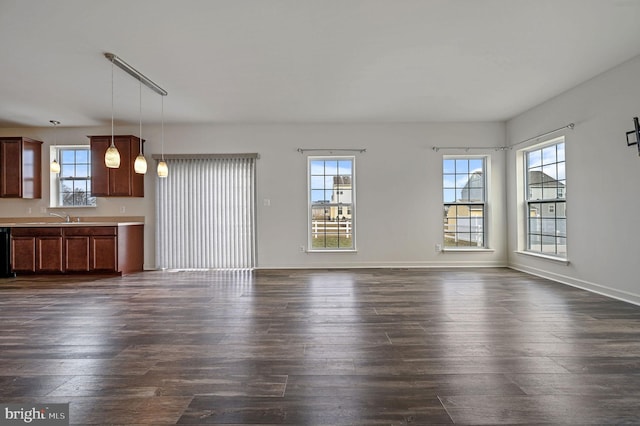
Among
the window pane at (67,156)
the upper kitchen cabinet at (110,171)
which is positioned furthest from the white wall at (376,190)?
the window pane at (67,156)

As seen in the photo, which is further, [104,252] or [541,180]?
[104,252]

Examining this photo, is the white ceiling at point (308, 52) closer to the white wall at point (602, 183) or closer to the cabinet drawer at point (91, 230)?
the white wall at point (602, 183)

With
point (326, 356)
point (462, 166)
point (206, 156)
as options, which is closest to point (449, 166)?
point (462, 166)

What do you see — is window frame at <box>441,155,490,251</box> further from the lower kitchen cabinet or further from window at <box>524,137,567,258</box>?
the lower kitchen cabinet

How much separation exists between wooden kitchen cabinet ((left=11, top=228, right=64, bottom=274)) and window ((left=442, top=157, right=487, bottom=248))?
6893mm

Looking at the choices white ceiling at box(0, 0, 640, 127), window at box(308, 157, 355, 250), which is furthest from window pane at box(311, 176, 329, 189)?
white ceiling at box(0, 0, 640, 127)

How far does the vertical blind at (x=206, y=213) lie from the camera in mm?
6297

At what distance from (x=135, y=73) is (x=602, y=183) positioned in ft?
19.3

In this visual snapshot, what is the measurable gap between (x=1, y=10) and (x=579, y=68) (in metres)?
5.84

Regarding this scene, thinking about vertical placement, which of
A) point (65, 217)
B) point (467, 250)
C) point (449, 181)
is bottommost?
point (467, 250)

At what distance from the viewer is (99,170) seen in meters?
6.04

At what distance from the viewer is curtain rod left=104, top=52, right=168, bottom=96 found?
3595mm

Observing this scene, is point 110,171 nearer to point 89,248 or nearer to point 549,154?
point 89,248

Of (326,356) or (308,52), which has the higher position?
(308,52)
